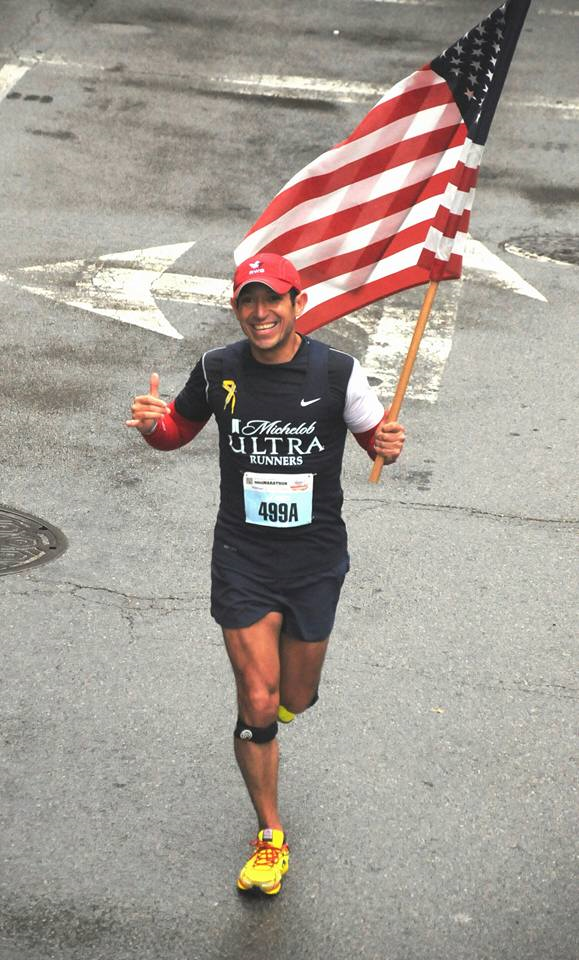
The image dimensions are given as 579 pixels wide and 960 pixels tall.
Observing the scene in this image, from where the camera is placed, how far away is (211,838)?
5.91m

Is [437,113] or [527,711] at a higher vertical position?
[437,113]

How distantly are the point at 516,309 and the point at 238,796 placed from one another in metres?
6.67

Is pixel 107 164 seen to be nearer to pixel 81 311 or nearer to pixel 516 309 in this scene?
pixel 81 311

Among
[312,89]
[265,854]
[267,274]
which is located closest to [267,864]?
[265,854]

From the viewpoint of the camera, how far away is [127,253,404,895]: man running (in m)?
5.52

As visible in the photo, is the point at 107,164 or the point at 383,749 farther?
the point at 107,164

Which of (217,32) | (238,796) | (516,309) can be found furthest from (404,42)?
(238,796)

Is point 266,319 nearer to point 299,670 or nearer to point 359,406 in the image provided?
point 359,406

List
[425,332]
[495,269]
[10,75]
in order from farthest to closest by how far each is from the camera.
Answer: [10,75], [495,269], [425,332]

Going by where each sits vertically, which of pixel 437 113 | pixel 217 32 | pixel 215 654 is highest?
pixel 437 113

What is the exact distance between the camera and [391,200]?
21.6 feet

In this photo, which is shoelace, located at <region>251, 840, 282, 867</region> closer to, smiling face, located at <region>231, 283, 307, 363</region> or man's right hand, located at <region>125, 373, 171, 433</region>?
man's right hand, located at <region>125, 373, 171, 433</region>

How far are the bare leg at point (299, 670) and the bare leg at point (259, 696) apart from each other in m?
0.07

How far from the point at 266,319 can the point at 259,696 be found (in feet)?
4.60
